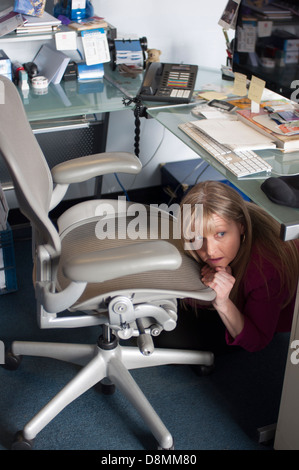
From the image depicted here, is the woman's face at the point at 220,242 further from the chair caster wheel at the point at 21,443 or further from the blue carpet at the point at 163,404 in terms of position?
the chair caster wheel at the point at 21,443

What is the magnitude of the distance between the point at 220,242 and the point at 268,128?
423 mm

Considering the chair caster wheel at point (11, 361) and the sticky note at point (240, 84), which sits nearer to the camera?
the chair caster wheel at point (11, 361)

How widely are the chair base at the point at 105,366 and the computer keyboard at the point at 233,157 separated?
2.05ft

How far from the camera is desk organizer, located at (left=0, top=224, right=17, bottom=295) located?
6.79 feet

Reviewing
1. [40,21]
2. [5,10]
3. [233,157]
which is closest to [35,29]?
[40,21]

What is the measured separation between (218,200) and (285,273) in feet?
0.94

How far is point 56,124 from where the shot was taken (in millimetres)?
2193

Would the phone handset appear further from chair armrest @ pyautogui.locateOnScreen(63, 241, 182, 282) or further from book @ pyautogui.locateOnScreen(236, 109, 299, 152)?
chair armrest @ pyautogui.locateOnScreen(63, 241, 182, 282)

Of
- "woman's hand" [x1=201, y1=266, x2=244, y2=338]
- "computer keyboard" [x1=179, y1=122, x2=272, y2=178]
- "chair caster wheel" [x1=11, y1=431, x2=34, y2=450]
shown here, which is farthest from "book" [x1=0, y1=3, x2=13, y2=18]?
"chair caster wheel" [x1=11, y1=431, x2=34, y2=450]

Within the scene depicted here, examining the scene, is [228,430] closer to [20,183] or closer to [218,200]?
[218,200]

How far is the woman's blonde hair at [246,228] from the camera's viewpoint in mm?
1531

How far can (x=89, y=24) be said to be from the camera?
2.16m

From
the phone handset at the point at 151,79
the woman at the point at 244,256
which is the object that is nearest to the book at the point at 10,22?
the phone handset at the point at 151,79

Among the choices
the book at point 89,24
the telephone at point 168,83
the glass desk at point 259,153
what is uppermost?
the book at point 89,24
